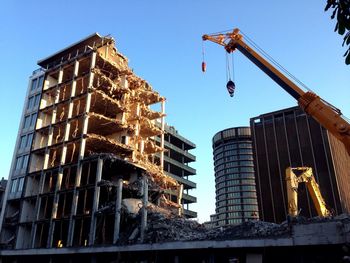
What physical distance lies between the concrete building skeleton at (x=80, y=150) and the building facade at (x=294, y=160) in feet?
44.0

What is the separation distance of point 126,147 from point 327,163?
26.8 meters

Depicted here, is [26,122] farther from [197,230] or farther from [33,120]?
[197,230]

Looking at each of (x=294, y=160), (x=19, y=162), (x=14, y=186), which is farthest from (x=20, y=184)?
(x=294, y=160)

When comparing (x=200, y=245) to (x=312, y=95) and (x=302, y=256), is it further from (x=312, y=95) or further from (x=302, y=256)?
(x=312, y=95)

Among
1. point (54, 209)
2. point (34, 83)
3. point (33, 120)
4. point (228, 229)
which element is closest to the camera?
point (228, 229)

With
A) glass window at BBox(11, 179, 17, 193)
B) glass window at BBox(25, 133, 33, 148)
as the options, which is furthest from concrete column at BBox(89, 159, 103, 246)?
glass window at BBox(11, 179, 17, 193)

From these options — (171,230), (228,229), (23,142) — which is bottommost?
(228,229)

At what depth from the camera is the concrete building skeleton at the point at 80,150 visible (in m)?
42.4

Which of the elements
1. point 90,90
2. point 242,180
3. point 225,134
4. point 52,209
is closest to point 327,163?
point 90,90

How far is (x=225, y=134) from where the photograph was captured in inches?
5340

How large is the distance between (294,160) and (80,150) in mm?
29437

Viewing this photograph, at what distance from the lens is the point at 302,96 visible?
74.9ft

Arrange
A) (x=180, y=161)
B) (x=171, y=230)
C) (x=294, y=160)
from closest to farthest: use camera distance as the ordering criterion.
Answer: (x=171, y=230) → (x=294, y=160) → (x=180, y=161)

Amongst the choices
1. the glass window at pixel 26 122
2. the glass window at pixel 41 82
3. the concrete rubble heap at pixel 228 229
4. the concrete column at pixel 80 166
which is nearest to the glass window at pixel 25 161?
the glass window at pixel 26 122
